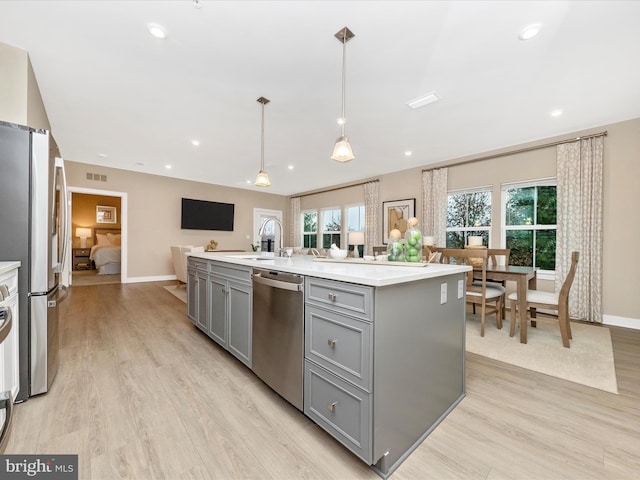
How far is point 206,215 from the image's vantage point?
24.5 ft

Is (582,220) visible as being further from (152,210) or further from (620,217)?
(152,210)

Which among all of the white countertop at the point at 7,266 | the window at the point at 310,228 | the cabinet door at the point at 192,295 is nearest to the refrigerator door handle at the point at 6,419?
the white countertop at the point at 7,266

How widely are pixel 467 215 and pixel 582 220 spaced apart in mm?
1590

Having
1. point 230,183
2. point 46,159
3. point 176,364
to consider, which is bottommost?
point 176,364

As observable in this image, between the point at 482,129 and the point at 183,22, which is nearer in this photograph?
the point at 183,22

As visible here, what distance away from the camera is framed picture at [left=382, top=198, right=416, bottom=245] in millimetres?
5734

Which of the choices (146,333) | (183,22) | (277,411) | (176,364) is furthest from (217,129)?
(277,411)

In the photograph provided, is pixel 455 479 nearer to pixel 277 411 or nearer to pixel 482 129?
pixel 277 411

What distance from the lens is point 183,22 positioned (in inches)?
78.1

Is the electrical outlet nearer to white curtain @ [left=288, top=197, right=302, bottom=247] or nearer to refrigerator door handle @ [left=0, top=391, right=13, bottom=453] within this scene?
refrigerator door handle @ [left=0, top=391, right=13, bottom=453]

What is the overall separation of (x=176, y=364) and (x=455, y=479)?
2097 millimetres

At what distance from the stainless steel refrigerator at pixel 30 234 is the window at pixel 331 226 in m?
6.25

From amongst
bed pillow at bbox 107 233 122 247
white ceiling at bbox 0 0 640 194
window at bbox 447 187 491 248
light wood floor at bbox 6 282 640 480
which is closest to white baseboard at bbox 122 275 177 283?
bed pillow at bbox 107 233 122 247

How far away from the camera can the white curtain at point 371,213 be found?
646 centimetres
